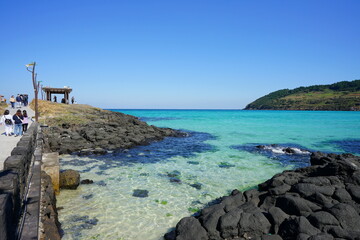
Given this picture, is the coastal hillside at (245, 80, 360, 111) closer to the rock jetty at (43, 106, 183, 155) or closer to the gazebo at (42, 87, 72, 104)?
the gazebo at (42, 87, 72, 104)

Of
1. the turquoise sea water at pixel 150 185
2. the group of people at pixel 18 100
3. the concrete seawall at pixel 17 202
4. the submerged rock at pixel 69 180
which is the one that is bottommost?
the turquoise sea water at pixel 150 185

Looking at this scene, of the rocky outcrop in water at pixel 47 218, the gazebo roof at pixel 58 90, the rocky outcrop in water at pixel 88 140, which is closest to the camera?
the rocky outcrop in water at pixel 47 218

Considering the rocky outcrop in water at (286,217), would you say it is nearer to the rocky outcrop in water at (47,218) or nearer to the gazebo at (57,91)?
the rocky outcrop in water at (47,218)

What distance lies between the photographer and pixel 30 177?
A: 7023mm

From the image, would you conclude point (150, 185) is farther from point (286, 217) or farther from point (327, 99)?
point (327, 99)

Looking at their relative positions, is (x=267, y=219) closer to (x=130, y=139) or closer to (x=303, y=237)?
(x=303, y=237)

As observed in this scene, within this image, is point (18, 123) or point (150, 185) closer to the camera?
point (150, 185)

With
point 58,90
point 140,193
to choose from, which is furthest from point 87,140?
point 58,90

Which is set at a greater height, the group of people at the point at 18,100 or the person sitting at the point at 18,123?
the group of people at the point at 18,100

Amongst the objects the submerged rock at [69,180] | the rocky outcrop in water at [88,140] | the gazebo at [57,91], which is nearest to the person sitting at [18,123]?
the rocky outcrop in water at [88,140]

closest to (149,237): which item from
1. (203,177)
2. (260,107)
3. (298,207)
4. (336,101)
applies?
(298,207)

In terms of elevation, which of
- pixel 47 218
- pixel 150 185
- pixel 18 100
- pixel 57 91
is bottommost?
pixel 150 185

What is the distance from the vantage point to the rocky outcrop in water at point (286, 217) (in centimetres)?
590

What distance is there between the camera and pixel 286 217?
6.63 meters
